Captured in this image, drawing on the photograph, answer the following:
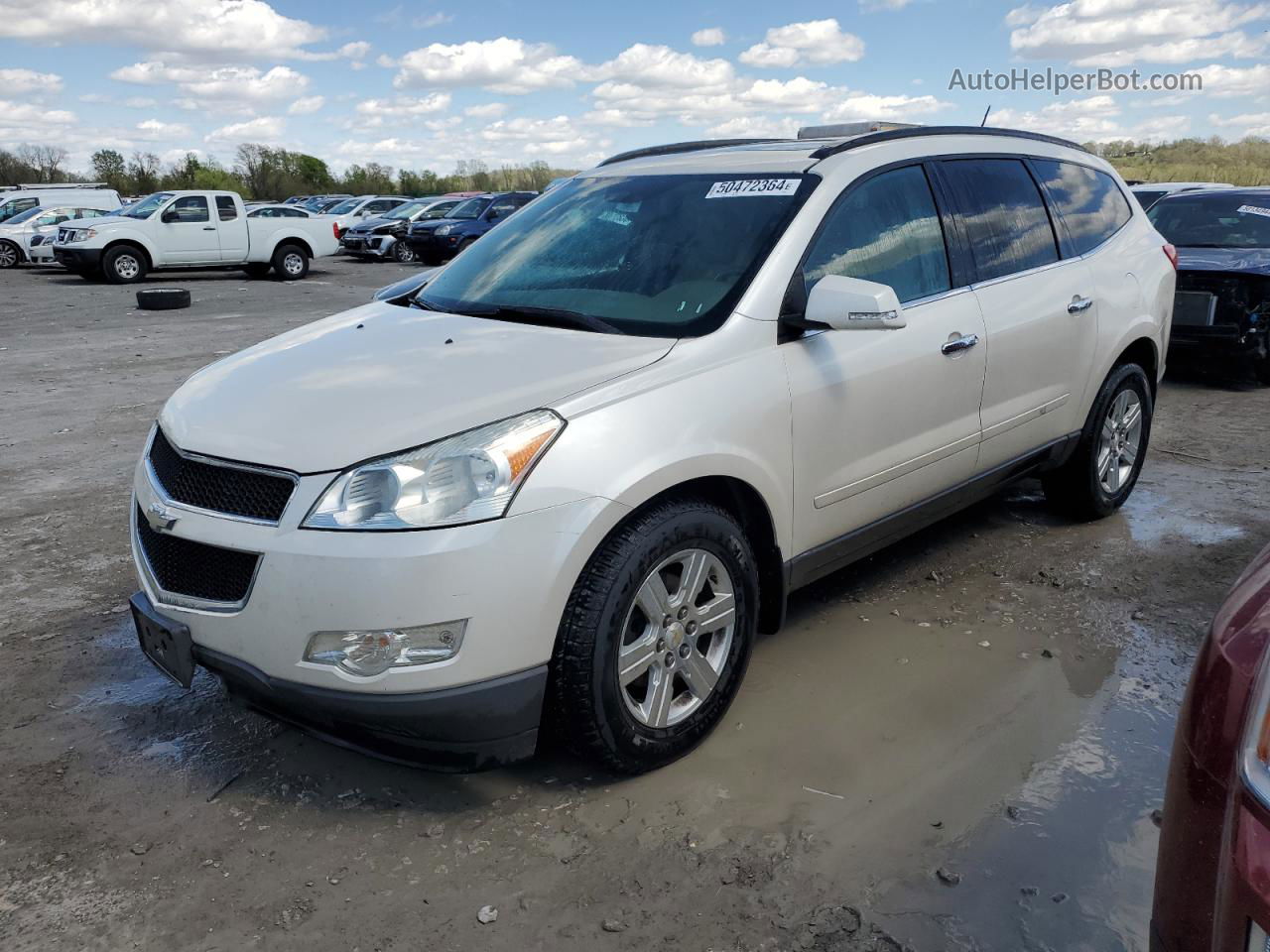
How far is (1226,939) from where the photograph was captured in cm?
149

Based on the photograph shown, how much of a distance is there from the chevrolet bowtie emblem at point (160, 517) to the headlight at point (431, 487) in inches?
19.9

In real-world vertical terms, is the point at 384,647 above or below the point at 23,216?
below

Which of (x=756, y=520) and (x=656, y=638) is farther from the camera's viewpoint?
(x=756, y=520)

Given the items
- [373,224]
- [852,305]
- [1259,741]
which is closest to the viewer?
[1259,741]

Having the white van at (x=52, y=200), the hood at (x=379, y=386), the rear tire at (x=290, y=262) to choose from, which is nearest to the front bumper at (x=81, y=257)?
the rear tire at (x=290, y=262)

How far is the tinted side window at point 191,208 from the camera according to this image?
20.5m

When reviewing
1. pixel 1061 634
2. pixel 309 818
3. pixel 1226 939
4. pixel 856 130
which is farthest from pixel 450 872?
pixel 856 130

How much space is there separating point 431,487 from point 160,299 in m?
14.6

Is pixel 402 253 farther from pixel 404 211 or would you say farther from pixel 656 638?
pixel 656 638

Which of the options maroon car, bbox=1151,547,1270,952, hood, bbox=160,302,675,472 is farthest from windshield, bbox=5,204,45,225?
maroon car, bbox=1151,547,1270,952

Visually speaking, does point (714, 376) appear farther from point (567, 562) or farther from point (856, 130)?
point (856, 130)

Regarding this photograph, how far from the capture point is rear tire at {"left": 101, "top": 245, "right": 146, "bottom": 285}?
65.8 feet

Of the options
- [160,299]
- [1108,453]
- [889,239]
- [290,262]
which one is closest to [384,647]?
[889,239]

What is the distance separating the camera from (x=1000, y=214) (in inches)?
A: 171
